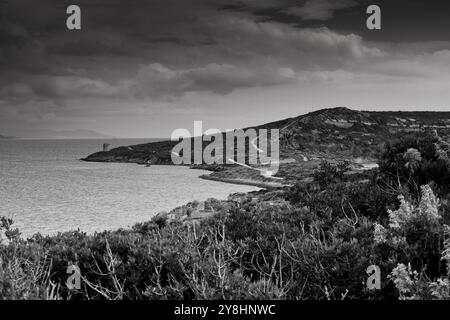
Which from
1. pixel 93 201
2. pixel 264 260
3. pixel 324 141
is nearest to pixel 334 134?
pixel 324 141

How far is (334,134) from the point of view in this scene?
3000 inches

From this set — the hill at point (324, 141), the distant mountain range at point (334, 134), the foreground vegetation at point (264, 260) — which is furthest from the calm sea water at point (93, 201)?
the distant mountain range at point (334, 134)

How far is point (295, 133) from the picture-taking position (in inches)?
2992

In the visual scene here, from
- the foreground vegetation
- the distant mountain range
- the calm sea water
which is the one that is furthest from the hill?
the foreground vegetation

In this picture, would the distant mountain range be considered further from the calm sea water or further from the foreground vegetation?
the foreground vegetation

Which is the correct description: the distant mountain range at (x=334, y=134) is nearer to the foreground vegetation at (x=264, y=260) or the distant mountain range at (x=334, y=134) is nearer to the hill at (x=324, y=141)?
the hill at (x=324, y=141)

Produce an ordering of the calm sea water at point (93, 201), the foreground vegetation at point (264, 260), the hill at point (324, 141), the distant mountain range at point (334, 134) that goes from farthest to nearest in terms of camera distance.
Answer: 1. the distant mountain range at point (334, 134)
2. the hill at point (324, 141)
3. the calm sea water at point (93, 201)
4. the foreground vegetation at point (264, 260)

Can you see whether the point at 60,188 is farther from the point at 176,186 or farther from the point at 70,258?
the point at 70,258

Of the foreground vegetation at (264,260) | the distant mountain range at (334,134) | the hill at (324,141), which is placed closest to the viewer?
the foreground vegetation at (264,260)

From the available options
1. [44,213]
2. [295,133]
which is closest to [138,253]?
[44,213]

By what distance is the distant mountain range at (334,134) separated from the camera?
229 ft

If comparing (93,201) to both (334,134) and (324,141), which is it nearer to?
(324,141)
